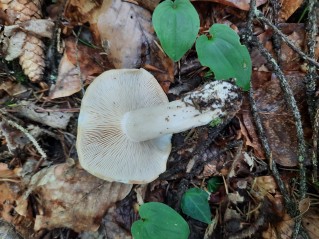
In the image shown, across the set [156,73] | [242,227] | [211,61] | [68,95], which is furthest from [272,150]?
[68,95]

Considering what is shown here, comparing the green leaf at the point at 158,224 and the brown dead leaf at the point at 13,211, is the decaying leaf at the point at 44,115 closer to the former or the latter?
the brown dead leaf at the point at 13,211

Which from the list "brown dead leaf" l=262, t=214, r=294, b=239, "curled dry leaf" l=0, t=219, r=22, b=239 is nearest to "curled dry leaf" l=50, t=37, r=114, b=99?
"curled dry leaf" l=0, t=219, r=22, b=239

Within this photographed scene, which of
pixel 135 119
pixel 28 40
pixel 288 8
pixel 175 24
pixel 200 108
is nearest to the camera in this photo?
pixel 200 108

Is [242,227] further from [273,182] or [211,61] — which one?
[211,61]

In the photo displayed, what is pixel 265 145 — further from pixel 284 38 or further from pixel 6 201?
pixel 6 201

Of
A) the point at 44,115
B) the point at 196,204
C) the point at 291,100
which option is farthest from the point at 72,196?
the point at 291,100

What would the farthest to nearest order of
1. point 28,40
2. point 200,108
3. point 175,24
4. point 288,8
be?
point 288,8 < point 28,40 < point 175,24 < point 200,108

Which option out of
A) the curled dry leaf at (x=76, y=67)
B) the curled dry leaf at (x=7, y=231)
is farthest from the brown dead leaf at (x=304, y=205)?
the curled dry leaf at (x=7, y=231)
